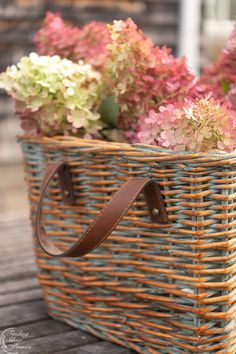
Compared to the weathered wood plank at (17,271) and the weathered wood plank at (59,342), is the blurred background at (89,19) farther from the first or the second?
the weathered wood plank at (59,342)

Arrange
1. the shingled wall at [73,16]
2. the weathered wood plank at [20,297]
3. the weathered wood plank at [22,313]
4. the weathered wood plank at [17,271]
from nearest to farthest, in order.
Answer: the weathered wood plank at [22,313] → the weathered wood plank at [20,297] → the weathered wood plank at [17,271] → the shingled wall at [73,16]

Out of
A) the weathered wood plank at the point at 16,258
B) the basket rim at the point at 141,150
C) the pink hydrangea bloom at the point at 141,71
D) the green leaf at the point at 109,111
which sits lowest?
the weathered wood plank at the point at 16,258

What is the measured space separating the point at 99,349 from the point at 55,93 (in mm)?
505

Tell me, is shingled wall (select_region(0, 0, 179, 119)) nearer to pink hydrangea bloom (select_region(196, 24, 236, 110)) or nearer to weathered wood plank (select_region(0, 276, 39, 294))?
weathered wood plank (select_region(0, 276, 39, 294))

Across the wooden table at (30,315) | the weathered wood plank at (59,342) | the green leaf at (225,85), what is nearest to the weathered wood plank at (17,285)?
the wooden table at (30,315)

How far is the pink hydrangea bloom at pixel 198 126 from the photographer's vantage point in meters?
1.08

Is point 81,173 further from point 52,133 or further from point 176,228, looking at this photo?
point 176,228

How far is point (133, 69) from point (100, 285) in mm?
417

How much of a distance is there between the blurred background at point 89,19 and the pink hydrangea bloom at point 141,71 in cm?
→ 308

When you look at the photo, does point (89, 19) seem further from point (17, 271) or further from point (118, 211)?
point (118, 211)

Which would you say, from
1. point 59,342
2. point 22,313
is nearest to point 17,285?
point 22,313

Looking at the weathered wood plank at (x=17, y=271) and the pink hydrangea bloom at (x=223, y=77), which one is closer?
the pink hydrangea bloom at (x=223, y=77)

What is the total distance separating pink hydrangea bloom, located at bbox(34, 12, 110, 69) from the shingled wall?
337 centimetres

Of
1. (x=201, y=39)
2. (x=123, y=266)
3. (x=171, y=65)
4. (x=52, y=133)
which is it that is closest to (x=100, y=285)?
(x=123, y=266)
